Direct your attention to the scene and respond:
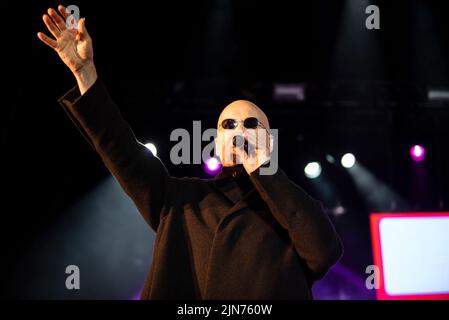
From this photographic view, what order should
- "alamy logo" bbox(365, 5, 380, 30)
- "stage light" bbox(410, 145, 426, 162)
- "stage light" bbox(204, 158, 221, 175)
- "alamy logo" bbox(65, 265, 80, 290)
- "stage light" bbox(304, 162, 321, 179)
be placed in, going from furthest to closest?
"stage light" bbox(304, 162, 321, 179)
"stage light" bbox(410, 145, 426, 162)
"alamy logo" bbox(65, 265, 80, 290)
"stage light" bbox(204, 158, 221, 175)
"alamy logo" bbox(365, 5, 380, 30)

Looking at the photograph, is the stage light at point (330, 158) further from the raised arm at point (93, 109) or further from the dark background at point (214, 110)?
the raised arm at point (93, 109)

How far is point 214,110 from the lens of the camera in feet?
20.3

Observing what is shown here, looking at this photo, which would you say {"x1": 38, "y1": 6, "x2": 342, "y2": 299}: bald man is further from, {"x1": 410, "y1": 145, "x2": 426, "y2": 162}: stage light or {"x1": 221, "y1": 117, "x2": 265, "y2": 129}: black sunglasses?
{"x1": 410, "y1": 145, "x2": 426, "y2": 162}: stage light

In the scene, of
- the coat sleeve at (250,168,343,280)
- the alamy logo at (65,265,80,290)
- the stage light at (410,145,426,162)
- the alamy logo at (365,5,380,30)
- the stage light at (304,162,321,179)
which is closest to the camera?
the coat sleeve at (250,168,343,280)

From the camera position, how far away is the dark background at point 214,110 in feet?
17.2

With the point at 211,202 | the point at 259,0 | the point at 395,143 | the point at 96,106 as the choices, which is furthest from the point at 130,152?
the point at 395,143

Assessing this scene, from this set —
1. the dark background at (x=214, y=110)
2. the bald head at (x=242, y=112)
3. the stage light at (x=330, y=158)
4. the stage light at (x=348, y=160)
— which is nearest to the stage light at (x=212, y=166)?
the dark background at (x=214, y=110)

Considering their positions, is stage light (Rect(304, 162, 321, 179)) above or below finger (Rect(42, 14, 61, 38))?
above

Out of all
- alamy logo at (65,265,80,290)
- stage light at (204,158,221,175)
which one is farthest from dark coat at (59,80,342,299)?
alamy logo at (65,265,80,290)

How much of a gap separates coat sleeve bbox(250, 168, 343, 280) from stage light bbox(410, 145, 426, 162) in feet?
17.1

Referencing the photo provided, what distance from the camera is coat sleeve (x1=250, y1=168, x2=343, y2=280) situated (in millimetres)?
1720

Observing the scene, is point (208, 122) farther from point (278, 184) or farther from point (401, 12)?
point (278, 184)

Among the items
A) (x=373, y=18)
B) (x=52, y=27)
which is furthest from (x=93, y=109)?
(x=373, y=18)

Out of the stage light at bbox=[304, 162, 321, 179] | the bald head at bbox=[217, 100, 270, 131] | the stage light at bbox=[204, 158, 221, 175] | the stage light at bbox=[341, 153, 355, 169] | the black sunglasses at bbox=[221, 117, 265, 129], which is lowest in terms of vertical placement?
the black sunglasses at bbox=[221, 117, 265, 129]
